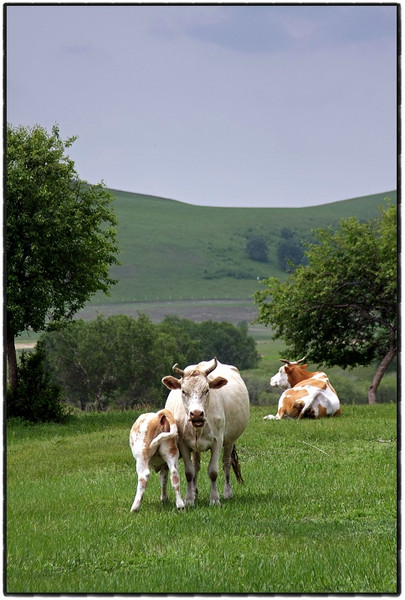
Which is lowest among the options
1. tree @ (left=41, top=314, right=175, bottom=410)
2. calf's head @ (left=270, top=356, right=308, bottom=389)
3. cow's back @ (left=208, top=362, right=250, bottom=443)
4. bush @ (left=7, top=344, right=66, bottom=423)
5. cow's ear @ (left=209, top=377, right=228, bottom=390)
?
tree @ (left=41, top=314, right=175, bottom=410)

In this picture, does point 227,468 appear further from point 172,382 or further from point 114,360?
point 114,360

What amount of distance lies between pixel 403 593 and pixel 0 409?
3.79m

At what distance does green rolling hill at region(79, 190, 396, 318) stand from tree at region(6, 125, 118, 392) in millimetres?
35871

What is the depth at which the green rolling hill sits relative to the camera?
74.1 m

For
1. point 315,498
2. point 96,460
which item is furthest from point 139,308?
point 315,498

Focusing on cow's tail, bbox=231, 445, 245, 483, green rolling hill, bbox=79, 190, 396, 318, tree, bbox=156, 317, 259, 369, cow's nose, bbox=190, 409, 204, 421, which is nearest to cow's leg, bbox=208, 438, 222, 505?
cow's nose, bbox=190, 409, 204, 421

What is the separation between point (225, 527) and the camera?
10.3 meters

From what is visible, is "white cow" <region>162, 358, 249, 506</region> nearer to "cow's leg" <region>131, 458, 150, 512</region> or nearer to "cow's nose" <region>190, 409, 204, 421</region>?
"cow's nose" <region>190, 409, 204, 421</region>

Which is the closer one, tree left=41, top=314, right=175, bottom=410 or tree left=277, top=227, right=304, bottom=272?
tree left=277, top=227, right=304, bottom=272

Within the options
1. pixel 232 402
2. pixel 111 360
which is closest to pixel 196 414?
pixel 232 402

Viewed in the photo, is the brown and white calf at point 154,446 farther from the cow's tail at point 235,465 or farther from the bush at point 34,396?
the bush at point 34,396

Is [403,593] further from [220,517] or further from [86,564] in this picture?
[220,517]

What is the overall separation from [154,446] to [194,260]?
82.6 m

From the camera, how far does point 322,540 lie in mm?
9742
